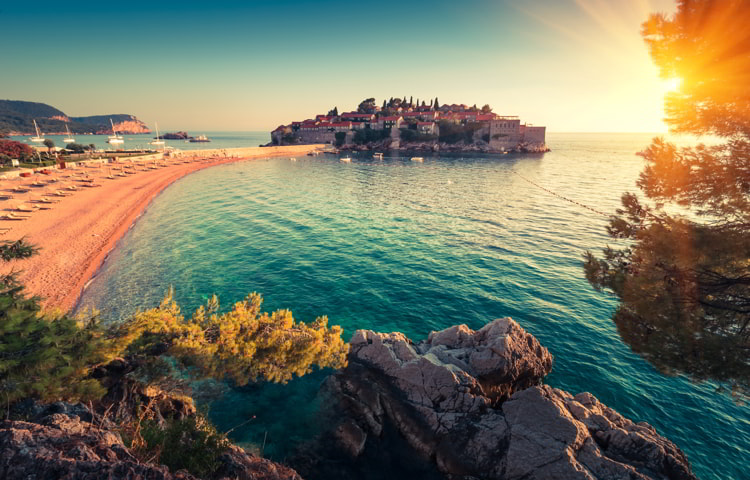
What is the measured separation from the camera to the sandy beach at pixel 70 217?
2614 centimetres

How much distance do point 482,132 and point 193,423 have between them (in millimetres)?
174031

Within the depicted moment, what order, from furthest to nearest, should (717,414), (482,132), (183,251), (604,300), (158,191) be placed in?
1. (482,132)
2. (158,191)
3. (183,251)
4. (604,300)
5. (717,414)

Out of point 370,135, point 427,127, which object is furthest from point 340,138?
point 427,127

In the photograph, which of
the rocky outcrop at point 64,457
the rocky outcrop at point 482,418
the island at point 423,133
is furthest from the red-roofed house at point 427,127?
the rocky outcrop at point 64,457

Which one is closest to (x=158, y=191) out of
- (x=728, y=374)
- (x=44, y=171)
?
(x=44, y=171)

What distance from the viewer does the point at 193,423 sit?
337 inches

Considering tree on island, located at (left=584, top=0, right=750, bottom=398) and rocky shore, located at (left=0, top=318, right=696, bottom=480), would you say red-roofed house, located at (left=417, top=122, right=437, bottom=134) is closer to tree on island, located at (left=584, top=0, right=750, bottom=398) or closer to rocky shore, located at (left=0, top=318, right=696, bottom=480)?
rocky shore, located at (left=0, top=318, right=696, bottom=480)

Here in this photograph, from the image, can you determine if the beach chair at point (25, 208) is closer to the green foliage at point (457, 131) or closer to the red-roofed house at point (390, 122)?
the red-roofed house at point (390, 122)

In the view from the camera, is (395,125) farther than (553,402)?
Yes

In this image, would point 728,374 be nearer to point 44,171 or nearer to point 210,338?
point 210,338

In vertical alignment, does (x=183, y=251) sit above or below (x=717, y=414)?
above

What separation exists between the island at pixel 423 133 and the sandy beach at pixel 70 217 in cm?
10871

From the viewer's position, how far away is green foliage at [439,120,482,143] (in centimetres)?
15865

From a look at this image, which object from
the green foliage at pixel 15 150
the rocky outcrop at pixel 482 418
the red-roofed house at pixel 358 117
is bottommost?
the rocky outcrop at pixel 482 418
